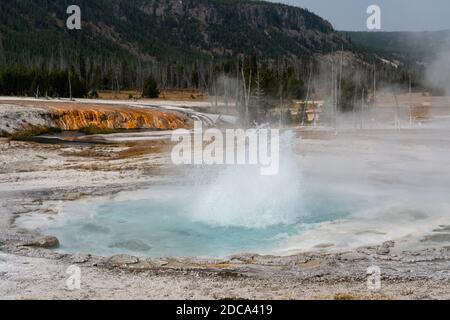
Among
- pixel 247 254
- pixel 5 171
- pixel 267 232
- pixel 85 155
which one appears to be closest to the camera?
pixel 247 254

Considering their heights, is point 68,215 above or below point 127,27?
below

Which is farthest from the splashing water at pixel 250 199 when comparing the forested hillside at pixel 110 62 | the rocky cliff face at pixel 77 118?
the forested hillside at pixel 110 62

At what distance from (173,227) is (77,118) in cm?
3297

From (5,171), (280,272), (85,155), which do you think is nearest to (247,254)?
(280,272)

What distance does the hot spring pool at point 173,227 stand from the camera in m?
12.3

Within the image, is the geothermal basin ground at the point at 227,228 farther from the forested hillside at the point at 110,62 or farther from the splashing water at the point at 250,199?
the forested hillside at the point at 110,62

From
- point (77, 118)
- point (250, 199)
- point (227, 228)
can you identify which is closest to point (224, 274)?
point (227, 228)

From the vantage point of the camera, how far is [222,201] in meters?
16.0

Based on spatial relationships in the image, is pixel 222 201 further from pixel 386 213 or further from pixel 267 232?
pixel 386 213

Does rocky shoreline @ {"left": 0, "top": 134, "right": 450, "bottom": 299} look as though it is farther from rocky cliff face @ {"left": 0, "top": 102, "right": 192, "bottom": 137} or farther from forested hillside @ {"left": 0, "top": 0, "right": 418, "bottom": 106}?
forested hillside @ {"left": 0, "top": 0, "right": 418, "bottom": 106}

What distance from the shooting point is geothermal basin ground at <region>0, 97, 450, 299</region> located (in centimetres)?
916

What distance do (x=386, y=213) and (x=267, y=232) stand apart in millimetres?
3504

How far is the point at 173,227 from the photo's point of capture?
14.1 m

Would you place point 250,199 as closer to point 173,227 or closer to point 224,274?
point 173,227
